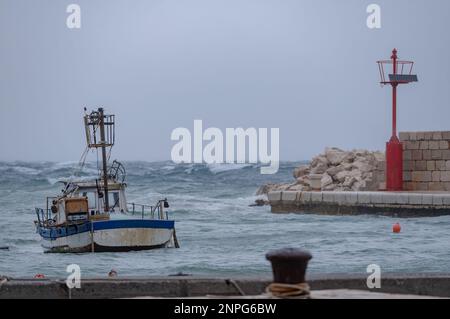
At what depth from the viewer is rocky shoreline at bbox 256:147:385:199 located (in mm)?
30308

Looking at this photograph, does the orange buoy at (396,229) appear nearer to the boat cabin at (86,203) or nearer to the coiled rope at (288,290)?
the boat cabin at (86,203)

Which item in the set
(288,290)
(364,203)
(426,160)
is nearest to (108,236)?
(364,203)

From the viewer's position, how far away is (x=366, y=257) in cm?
2045

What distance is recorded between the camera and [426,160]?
27656mm

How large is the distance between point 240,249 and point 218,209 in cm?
1640

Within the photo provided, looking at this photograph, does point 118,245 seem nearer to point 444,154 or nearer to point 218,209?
point 444,154

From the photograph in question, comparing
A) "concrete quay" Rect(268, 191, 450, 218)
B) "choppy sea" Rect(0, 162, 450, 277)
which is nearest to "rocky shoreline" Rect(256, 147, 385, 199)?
"concrete quay" Rect(268, 191, 450, 218)

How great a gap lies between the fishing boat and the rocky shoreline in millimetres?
9876

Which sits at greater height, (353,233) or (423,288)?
(423,288)

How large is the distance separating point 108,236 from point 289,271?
15989 millimetres

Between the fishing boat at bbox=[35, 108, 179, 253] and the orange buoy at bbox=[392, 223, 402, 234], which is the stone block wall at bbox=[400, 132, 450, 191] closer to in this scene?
the orange buoy at bbox=[392, 223, 402, 234]

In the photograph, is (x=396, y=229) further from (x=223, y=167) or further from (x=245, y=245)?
(x=223, y=167)

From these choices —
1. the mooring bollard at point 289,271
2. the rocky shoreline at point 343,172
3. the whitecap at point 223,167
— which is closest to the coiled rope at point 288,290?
the mooring bollard at point 289,271

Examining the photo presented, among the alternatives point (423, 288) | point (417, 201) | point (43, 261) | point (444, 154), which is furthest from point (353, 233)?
point (423, 288)
